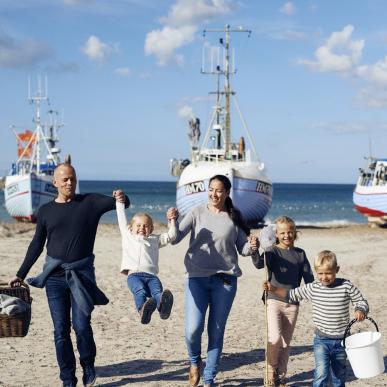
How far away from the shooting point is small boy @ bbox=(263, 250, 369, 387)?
5.11 metres

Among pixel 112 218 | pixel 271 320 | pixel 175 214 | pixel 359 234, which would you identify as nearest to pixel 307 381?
pixel 271 320

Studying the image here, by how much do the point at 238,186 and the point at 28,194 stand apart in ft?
42.0

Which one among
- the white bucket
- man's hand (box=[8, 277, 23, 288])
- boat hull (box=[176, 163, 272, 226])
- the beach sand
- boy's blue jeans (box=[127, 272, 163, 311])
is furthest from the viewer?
boat hull (box=[176, 163, 272, 226])

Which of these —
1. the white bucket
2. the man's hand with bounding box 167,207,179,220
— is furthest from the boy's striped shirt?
the man's hand with bounding box 167,207,179,220

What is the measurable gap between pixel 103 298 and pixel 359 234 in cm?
2330

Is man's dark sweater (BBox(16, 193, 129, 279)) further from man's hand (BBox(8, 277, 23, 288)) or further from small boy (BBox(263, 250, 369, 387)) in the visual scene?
small boy (BBox(263, 250, 369, 387))

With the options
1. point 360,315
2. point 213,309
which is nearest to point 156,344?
point 213,309

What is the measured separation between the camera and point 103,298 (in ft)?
18.4

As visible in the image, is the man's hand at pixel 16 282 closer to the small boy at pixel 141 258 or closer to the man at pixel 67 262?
the man at pixel 67 262

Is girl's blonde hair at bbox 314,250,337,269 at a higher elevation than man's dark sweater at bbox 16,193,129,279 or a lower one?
lower

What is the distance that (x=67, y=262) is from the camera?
5.45 m

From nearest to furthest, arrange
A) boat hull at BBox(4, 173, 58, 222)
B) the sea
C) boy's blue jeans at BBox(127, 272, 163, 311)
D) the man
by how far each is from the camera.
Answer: the man, boy's blue jeans at BBox(127, 272, 163, 311), boat hull at BBox(4, 173, 58, 222), the sea

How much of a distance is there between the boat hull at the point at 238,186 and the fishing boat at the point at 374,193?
534cm

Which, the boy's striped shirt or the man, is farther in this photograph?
the man
